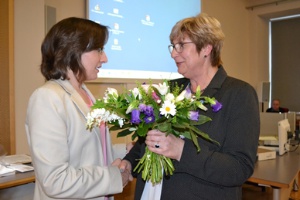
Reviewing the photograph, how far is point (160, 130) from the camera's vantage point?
3.56ft

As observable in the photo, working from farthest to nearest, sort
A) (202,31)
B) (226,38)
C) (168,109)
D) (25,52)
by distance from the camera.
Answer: (226,38)
(25,52)
(202,31)
(168,109)

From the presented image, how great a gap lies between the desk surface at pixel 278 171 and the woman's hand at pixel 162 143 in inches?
Result: 47.9

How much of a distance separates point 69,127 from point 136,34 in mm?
2855

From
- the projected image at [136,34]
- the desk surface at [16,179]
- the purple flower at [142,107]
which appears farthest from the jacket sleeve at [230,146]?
the projected image at [136,34]

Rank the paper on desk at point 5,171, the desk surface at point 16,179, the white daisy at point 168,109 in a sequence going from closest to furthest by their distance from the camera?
the white daisy at point 168,109, the desk surface at point 16,179, the paper on desk at point 5,171

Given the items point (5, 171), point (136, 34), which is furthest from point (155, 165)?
point (136, 34)

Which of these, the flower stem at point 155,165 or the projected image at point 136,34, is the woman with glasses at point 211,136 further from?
the projected image at point 136,34

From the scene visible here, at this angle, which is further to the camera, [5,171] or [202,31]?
[5,171]

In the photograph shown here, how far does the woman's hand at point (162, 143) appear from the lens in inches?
43.6

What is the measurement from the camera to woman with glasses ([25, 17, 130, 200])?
1.10 m

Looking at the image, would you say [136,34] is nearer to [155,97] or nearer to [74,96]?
[74,96]

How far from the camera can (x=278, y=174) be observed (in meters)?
2.22

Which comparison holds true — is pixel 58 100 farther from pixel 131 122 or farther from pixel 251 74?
pixel 251 74

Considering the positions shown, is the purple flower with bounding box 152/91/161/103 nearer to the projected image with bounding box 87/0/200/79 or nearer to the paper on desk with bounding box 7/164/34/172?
the paper on desk with bounding box 7/164/34/172
